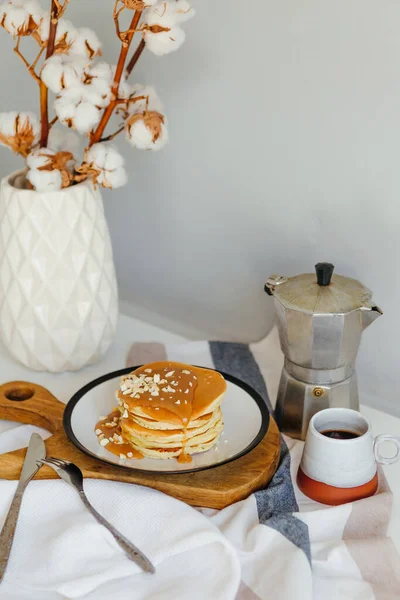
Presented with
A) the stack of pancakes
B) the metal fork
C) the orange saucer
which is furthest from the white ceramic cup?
the metal fork

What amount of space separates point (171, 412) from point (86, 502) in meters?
0.15

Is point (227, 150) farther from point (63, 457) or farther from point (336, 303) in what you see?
point (63, 457)

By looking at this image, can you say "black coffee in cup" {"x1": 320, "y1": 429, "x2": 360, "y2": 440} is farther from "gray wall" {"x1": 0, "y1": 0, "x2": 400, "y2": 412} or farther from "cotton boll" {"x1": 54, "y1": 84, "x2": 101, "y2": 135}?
"cotton boll" {"x1": 54, "y1": 84, "x2": 101, "y2": 135}

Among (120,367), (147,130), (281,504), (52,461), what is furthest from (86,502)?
(147,130)

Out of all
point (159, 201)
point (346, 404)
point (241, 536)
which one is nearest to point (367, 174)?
point (346, 404)

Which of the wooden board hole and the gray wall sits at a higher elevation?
the gray wall

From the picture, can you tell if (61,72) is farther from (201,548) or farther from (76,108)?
(201,548)

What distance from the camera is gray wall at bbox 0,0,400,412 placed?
1088mm

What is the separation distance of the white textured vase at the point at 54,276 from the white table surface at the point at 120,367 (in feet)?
0.08

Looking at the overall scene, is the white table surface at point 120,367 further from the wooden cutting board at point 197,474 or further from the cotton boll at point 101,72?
the cotton boll at point 101,72

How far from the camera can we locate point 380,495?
0.95 m

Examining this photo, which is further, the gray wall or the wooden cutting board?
the gray wall

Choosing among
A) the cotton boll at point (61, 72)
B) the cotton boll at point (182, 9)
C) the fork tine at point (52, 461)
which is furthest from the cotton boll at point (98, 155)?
the fork tine at point (52, 461)

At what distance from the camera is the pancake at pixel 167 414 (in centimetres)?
96
